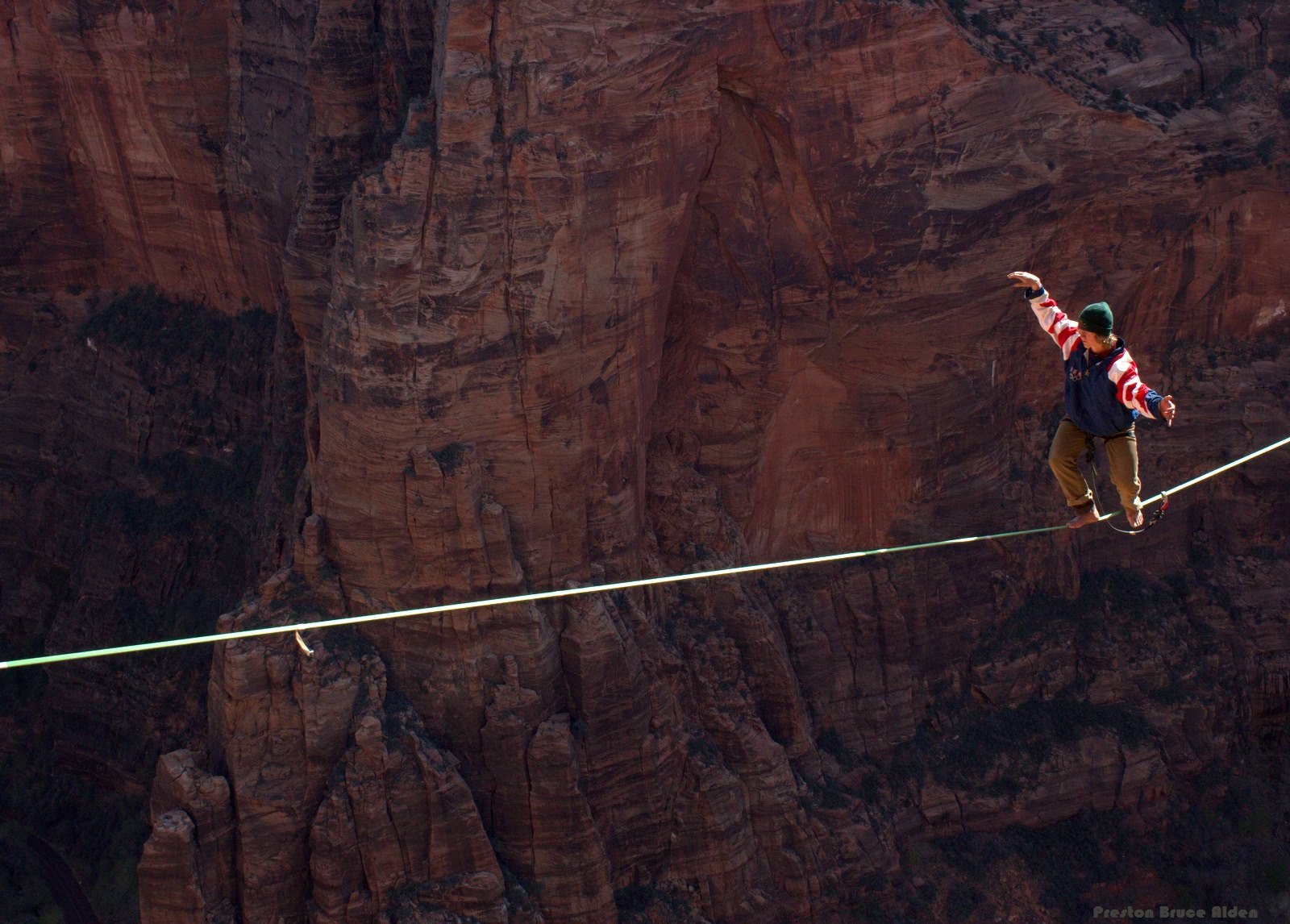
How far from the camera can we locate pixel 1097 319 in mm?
18750

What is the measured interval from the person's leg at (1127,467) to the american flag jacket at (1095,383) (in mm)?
248

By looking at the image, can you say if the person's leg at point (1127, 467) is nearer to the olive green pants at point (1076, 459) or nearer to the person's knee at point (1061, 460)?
the olive green pants at point (1076, 459)

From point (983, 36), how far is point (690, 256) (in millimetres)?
6516

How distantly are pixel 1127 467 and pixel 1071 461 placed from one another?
84 cm

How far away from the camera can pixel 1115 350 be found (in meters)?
19.2

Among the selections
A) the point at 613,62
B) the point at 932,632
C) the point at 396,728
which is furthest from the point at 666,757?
the point at 613,62

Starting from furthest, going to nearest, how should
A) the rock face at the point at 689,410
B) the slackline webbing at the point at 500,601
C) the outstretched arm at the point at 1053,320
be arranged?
the rock face at the point at 689,410 → the outstretched arm at the point at 1053,320 → the slackline webbing at the point at 500,601

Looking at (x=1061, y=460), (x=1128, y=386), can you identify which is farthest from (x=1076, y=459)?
(x=1128, y=386)

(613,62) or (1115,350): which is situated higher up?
(613,62)

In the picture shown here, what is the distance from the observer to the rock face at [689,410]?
26688 millimetres

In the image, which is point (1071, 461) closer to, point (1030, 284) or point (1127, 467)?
point (1127, 467)

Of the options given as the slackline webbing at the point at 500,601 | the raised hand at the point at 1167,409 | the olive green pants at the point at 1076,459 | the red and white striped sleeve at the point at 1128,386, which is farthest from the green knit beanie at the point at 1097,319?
the slackline webbing at the point at 500,601

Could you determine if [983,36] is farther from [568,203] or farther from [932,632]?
[932,632]

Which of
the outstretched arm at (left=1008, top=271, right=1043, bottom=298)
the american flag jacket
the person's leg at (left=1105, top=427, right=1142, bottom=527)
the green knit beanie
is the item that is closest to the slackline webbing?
the person's leg at (left=1105, top=427, right=1142, bottom=527)
